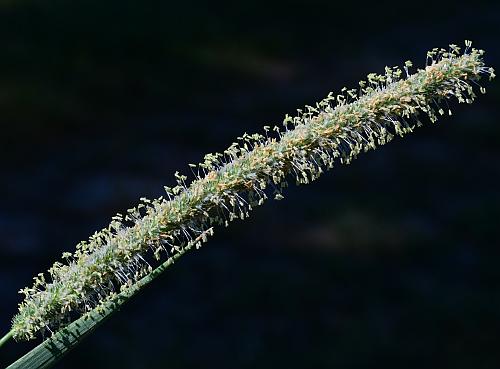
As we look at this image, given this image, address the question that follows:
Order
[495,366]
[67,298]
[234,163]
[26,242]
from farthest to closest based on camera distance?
[495,366], [26,242], [234,163], [67,298]

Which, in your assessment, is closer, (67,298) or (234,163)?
(67,298)

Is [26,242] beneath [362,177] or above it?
above

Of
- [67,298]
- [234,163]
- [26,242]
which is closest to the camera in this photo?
[67,298]

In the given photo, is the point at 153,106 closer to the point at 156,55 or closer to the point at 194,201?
the point at 156,55

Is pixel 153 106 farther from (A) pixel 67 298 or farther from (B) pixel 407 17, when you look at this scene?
(A) pixel 67 298

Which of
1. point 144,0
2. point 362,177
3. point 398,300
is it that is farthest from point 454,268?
point 144,0

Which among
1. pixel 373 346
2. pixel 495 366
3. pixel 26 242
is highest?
pixel 26 242
